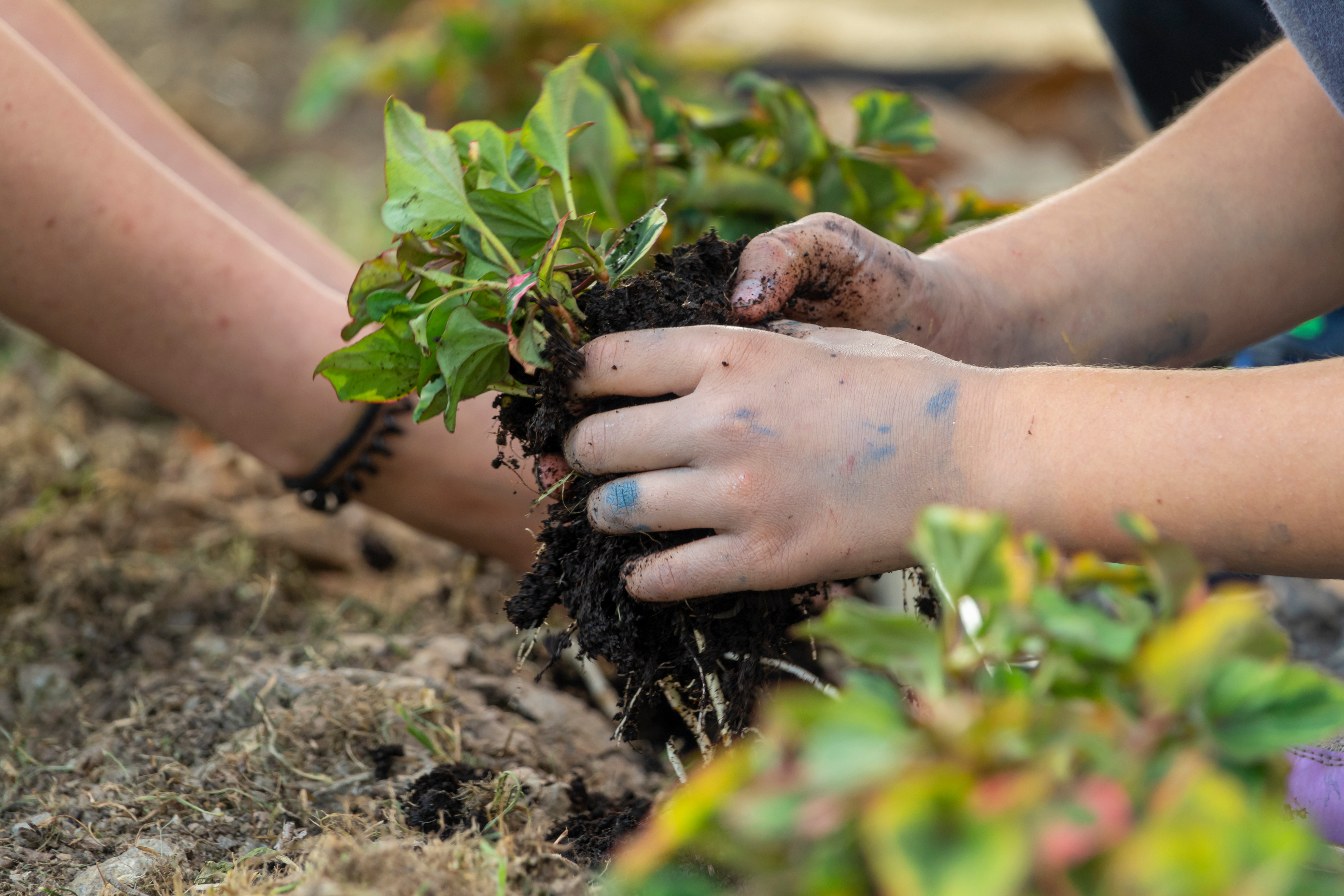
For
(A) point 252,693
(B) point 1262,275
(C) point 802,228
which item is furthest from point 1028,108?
(A) point 252,693

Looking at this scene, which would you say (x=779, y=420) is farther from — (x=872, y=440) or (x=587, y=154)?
(x=587, y=154)

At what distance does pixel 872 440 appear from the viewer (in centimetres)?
78

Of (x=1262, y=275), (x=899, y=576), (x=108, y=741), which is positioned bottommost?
(x=899, y=576)

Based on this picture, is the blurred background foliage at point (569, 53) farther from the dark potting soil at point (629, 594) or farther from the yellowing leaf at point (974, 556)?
the yellowing leaf at point (974, 556)

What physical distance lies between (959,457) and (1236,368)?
0.24 metres

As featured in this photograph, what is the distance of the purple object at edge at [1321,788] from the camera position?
36.0 inches

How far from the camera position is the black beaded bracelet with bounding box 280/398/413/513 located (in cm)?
129

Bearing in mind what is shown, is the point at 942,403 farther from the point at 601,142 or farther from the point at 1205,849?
the point at 601,142

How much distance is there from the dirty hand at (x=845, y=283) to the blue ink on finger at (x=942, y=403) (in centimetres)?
17

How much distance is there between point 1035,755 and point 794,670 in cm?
55

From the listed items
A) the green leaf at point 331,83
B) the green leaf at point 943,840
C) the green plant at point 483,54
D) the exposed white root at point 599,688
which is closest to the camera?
the green leaf at point 943,840

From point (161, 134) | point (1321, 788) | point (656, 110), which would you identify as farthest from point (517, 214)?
point (161, 134)

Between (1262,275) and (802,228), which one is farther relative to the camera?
(1262,275)

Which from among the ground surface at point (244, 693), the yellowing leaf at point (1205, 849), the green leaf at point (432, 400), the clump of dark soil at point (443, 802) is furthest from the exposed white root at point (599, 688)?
the yellowing leaf at point (1205, 849)
